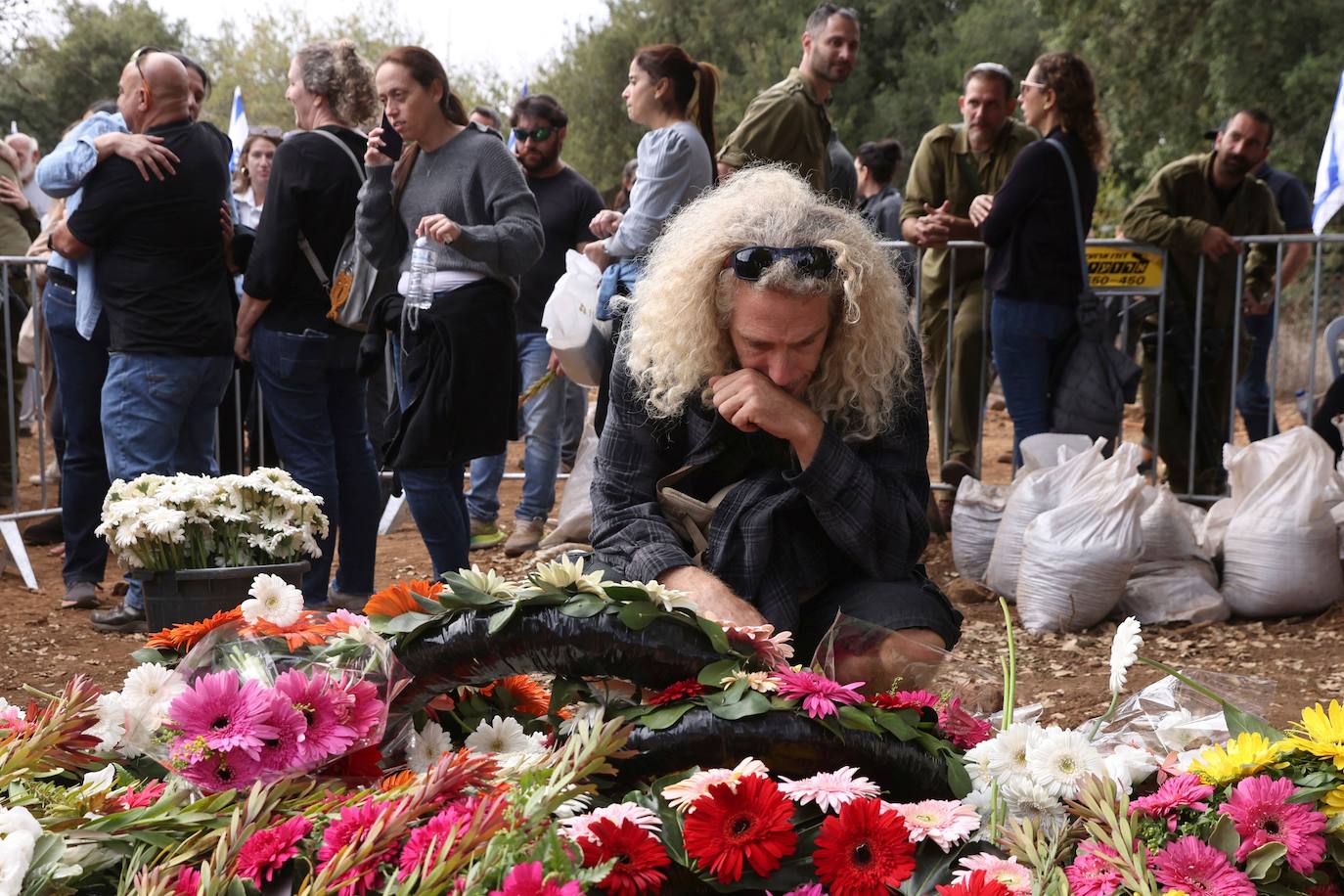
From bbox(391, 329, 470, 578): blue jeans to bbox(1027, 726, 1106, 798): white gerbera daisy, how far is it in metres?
3.26

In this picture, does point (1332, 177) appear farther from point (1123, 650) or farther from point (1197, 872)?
point (1197, 872)

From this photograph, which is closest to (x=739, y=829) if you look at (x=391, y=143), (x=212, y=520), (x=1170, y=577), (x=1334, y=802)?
(x=1334, y=802)

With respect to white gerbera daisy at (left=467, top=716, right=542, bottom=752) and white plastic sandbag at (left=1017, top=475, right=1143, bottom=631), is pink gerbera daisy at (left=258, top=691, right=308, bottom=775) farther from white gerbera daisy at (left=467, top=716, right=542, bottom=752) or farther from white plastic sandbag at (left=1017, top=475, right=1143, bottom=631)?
white plastic sandbag at (left=1017, top=475, right=1143, bottom=631)

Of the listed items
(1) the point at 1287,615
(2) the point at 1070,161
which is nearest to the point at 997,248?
(2) the point at 1070,161

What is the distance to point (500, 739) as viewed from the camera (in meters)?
1.47

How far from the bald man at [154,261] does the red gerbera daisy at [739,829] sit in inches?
162

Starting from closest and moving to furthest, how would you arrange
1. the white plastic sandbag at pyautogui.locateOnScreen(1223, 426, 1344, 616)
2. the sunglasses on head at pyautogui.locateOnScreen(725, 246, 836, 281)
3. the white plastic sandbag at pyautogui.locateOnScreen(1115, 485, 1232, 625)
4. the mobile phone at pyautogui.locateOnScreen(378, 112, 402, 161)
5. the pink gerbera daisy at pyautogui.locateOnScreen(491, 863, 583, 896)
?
1. the pink gerbera daisy at pyautogui.locateOnScreen(491, 863, 583, 896)
2. the sunglasses on head at pyautogui.locateOnScreen(725, 246, 836, 281)
3. the mobile phone at pyautogui.locateOnScreen(378, 112, 402, 161)
4. the white plastic sandbag at pyautogui.locateOnScreen(1223, 426, 1344, 616)
5. the white plastic sandbag at pyautogui.locateOnScreen(1115, 485, 1232, 625)

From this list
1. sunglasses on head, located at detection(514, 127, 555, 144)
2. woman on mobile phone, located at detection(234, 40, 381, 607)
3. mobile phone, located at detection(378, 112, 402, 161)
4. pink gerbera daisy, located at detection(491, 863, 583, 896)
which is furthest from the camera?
sunglasses on head, located at detection(514, 127, 555, 144)

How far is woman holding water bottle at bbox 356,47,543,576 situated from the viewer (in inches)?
174

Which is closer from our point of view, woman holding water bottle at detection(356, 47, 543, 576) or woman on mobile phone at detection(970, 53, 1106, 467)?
woman holding water bottle at detection(356, 47, 543, 576)

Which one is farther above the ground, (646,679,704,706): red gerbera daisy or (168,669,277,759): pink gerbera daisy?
(168,669,277,759): pink gerbera daisy

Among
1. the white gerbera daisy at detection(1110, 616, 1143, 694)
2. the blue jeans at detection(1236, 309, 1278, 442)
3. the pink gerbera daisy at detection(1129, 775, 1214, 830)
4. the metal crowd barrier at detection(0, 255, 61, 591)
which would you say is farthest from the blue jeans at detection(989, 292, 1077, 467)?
the pink gerbera daisy at detection(1129, 775, 1214, 830)

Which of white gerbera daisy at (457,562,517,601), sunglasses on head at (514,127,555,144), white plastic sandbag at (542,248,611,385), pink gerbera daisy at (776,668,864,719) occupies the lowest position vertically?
white plastic sandbag at (542,248,611,385)

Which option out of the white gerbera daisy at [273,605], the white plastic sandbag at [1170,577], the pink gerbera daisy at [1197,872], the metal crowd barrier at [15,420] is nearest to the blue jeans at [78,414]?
the metal crowd barrier at [15,420]
